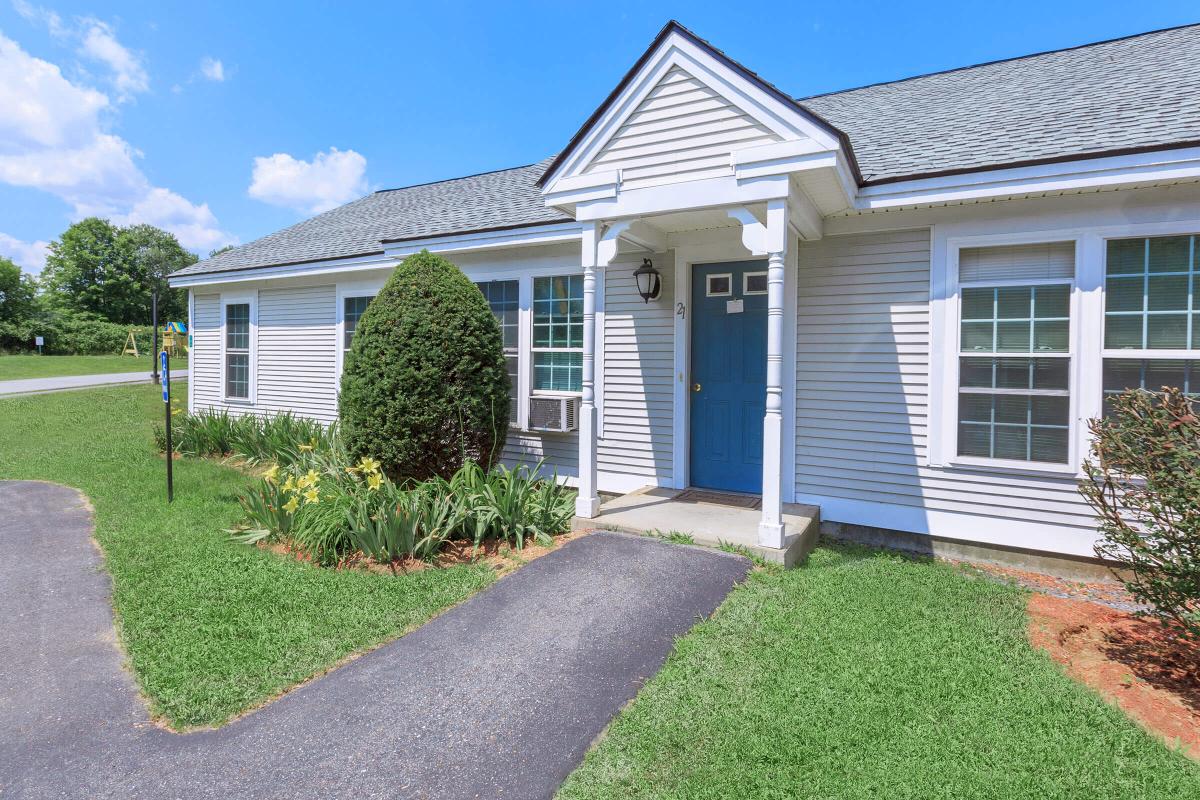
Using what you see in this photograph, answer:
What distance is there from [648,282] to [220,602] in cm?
462

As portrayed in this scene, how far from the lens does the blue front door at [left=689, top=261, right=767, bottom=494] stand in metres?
5.98

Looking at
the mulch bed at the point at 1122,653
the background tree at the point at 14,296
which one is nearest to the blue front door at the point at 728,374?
the mulch bed at the point at 1122,653

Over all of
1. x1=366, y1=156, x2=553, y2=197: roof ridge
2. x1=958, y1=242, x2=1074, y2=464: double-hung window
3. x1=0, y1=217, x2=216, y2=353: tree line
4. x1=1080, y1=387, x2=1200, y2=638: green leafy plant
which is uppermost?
x1=0, y1=217, x2=216, y2=353: tree line

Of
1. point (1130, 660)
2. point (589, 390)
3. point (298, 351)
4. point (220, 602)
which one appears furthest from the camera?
point (298, 351)

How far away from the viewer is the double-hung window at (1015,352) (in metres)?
4.76

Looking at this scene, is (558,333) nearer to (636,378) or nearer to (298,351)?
(636,378)

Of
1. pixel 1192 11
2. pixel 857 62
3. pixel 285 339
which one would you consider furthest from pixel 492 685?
pixel 857 62

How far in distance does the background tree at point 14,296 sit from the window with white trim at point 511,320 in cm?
3954

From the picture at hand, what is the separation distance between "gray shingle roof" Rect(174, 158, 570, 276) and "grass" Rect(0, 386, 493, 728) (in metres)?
4.09

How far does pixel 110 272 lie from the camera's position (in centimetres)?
4978

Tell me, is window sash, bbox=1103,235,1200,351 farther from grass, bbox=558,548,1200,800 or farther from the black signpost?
the black signpost

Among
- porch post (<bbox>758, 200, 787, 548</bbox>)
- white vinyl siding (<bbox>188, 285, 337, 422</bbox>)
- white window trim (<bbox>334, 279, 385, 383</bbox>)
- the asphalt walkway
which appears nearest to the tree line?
the asphalt walkway

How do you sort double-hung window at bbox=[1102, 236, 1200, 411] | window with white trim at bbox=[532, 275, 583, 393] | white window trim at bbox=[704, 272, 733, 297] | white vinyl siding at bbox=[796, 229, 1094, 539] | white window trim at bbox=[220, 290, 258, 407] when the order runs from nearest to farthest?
1. double-hung window at bbox=[1102, 236, 1200, 411]
2. white vinyl siding at bbox=[796, 229, 1094, 539]
3. white window trim at bbox=[704, 272, 733, 297]
4. window with white trim at bbox=[532, 275, 583, 393]
5. white window trim at bbox=[220, 290, 258, 407]

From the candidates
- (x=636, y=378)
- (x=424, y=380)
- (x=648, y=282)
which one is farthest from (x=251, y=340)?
(x=648, y=282)
